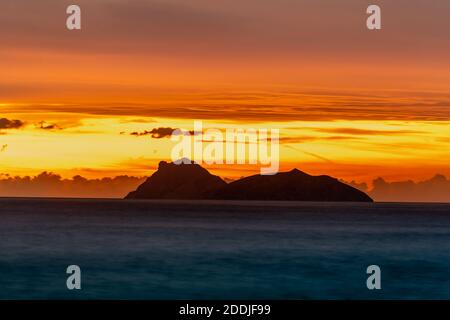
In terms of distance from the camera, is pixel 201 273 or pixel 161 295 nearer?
pixel 161 295

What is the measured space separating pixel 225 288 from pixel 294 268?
10415 millimetres

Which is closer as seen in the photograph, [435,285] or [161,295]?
[161,295]

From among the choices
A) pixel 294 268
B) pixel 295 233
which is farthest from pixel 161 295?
pixel 295 233

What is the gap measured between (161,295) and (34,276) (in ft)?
34.2

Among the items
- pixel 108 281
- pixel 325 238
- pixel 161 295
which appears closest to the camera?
pixel 161 295

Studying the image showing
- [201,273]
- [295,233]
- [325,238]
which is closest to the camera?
[201,273]

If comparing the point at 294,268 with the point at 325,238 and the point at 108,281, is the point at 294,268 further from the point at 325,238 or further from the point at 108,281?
the point at 325,238

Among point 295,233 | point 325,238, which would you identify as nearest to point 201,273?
point 325,238

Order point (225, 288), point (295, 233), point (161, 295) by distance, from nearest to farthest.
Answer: point (161, 295)
point (225, 288)
point (295, 233)

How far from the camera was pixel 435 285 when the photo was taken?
3925cm

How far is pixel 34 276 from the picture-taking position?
141 feet
